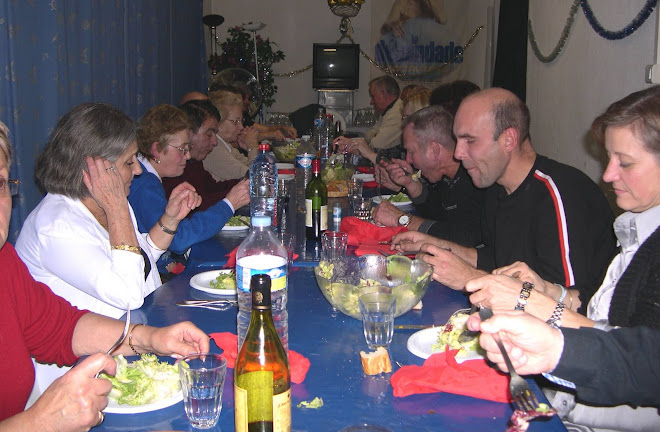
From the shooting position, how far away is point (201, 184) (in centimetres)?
385

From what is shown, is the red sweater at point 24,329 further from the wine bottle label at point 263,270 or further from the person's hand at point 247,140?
the person's hand at point 247,140

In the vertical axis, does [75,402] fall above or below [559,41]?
below

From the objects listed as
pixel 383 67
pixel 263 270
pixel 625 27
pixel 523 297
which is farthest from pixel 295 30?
pixel 263 270

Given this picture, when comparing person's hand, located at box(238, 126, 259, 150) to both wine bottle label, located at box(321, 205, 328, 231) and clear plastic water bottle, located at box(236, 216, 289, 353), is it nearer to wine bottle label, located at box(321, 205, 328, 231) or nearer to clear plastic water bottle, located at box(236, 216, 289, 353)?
wine bottle label, located at box(321, 205, 328, 231)

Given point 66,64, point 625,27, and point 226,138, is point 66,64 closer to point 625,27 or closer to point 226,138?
point 226,138

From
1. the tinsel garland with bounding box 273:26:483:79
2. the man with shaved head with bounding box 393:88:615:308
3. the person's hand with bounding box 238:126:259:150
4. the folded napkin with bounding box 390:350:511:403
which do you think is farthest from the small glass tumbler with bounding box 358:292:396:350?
the tinsel garland with bounding box 273:26:483:79

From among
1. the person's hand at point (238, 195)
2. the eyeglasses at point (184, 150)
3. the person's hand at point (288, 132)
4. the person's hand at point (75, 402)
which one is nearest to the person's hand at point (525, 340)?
the person's hand at point (75, 402)

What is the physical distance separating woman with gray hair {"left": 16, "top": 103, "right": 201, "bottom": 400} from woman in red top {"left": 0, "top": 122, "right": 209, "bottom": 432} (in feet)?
0.82

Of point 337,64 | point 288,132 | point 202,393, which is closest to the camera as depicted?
point 202,393

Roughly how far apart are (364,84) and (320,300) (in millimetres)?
8678

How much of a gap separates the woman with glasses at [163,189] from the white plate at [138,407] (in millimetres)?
1398

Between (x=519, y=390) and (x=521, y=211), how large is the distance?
4.16 feet

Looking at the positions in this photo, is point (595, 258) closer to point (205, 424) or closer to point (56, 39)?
point (205, 424)

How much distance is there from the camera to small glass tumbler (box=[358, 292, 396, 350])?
1493mm
